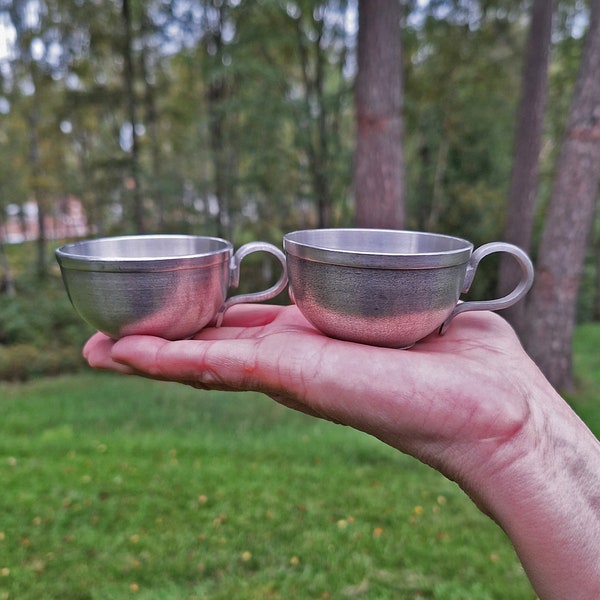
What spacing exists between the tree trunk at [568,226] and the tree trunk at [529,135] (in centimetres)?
148

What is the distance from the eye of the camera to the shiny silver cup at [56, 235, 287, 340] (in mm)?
1114

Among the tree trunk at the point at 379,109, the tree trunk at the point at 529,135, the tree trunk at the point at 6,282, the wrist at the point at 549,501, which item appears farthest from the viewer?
the tree trunk at the point at 6,282

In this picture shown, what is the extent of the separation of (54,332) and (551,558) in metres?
8.28

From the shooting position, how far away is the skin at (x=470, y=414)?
3.06 ft

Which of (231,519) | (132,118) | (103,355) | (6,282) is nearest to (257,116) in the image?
(132,118)

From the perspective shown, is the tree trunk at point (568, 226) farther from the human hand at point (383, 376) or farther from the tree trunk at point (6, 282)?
the tree trunk at point (6, 282)

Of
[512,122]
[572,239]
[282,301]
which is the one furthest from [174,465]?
[512,122]

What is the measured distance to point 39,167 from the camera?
920 cm

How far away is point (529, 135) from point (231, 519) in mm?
5422

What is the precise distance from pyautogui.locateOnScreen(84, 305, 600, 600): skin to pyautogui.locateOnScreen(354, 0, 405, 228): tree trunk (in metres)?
2.85

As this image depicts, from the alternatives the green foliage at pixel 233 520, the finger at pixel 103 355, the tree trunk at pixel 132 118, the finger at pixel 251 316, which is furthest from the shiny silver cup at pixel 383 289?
the tree trunk at pixel 132 118

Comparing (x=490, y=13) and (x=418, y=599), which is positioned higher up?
(x=490, y=13)

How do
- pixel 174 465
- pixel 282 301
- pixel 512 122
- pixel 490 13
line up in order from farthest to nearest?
1. pixel 512 122
2. pixel 490 13
3. pixel 282 301
4. pixel 174 465

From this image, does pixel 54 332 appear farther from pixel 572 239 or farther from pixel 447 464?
pixel 447 464
